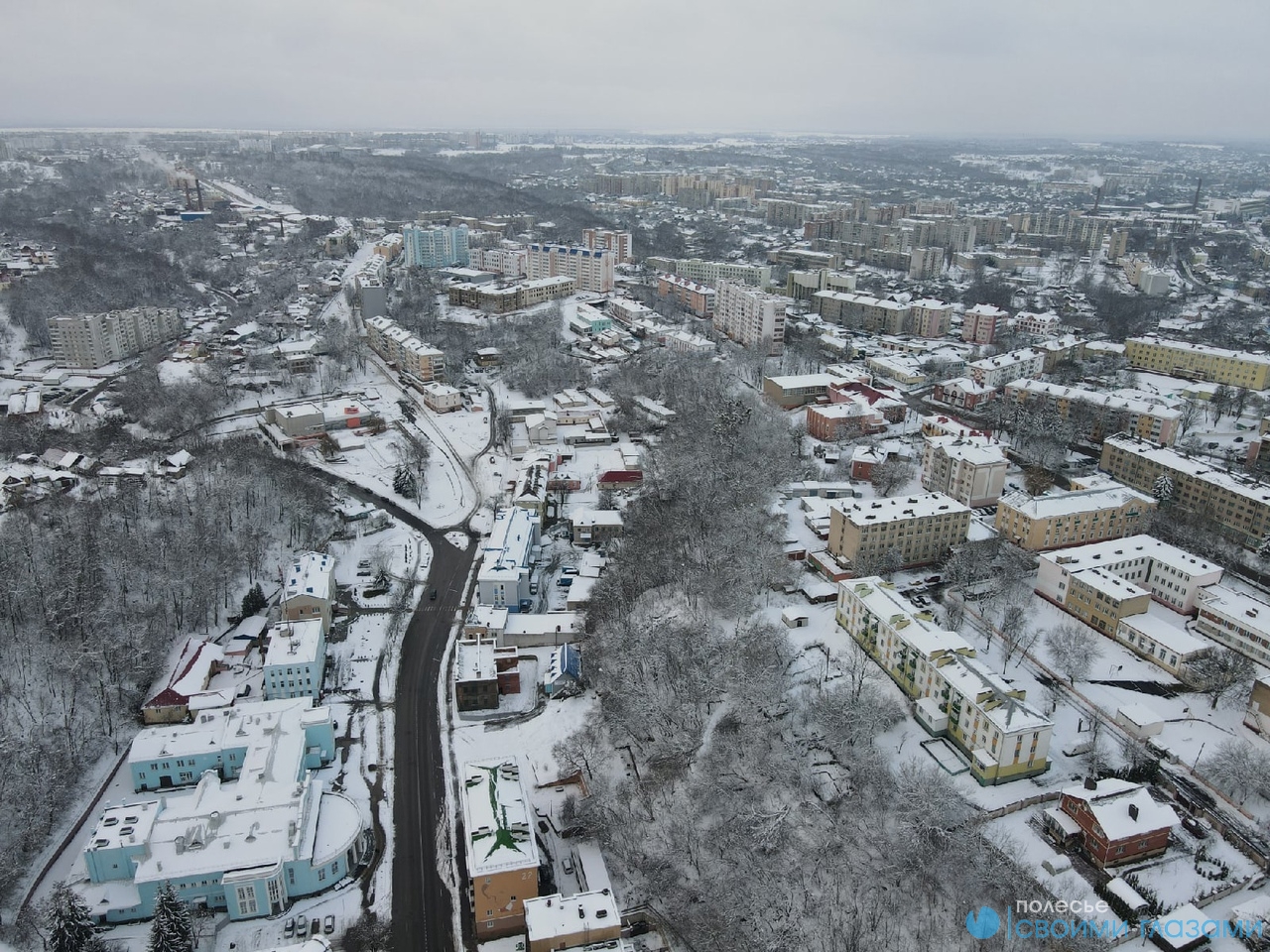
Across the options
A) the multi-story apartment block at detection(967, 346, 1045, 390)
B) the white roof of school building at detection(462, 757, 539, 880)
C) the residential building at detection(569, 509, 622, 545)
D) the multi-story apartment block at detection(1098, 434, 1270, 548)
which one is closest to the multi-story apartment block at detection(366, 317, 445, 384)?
the residential building at detection(569, 509, 622, 545)

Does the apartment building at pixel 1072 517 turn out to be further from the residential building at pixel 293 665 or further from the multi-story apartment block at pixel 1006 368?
the residential building at pixel 293 665

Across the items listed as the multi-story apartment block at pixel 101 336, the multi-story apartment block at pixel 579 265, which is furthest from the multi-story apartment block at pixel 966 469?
the multi-story apartment block at pixel 101 336

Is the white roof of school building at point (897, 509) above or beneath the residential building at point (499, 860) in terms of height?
above

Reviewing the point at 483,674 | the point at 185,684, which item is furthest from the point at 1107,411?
the point at 185,684

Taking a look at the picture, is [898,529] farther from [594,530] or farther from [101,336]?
[101,336]

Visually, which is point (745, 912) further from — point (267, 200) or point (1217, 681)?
point (267, 200)
